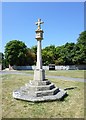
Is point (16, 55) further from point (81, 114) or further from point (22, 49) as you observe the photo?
point (81, 114)

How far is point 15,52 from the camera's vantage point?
59.6 m

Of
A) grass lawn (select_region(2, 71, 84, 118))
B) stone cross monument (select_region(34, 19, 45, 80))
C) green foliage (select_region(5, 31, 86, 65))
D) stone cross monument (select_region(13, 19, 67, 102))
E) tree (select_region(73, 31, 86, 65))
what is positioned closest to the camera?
grass lawn (select_region(2, 71, 84, 118))

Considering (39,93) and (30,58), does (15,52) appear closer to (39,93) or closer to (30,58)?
(30,58)

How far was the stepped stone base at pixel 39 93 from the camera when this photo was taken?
36.5ft

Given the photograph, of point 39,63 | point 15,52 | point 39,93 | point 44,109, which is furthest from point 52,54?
point 44,109

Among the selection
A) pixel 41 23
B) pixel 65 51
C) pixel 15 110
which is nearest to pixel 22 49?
pixel 65 51

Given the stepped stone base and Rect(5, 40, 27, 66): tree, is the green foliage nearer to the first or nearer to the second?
Rect(5, 40, 27, 66): tree

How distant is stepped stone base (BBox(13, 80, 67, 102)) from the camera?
1112 cm

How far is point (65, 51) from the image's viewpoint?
6438 cm

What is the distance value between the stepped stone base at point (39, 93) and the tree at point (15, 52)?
4696cm

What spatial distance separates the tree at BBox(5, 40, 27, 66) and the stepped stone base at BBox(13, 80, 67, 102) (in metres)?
47.0

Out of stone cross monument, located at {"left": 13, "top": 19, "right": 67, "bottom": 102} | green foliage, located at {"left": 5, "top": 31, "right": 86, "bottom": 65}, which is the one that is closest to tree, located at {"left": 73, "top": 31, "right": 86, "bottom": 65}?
green foliage, located at {"left": 5, "top": 31, "right": 86, "bottom": 65}

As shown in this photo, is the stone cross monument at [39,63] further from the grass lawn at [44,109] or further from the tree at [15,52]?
the tree at [15,52]

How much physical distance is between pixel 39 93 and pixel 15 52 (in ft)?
160
